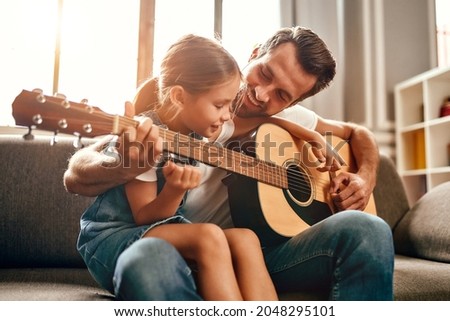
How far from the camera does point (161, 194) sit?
600 millimetres

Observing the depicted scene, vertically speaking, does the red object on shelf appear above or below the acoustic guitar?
above

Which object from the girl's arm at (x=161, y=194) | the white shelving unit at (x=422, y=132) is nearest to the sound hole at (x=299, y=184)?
the girl's arm at (x=161, y=194)

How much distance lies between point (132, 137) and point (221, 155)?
0.15 m

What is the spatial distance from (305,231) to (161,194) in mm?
220

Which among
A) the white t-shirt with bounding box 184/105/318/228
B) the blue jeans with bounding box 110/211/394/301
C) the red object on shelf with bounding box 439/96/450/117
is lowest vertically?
the blue jeans with bounding box 110/211/394/301

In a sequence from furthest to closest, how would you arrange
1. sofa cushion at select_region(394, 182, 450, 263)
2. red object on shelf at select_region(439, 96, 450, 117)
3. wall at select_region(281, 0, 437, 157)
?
red object on shelf at select_region(439, 96, 450, 117) < wall at select_region(281, 0, 437, 157) < sofa cushion at select_region(394, 182, 450, 263)

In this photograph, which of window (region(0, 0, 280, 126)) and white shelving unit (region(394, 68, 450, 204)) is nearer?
window (region(0, 0, 280, 126))

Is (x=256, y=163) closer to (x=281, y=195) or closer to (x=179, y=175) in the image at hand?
(x=281, y=195)

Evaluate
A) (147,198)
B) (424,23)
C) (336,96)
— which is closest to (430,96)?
(424,23)

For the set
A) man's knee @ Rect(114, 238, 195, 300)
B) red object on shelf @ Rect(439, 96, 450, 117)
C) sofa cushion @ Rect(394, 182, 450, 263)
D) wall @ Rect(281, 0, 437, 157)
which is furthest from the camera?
red object on shelf @ Rect(439, 96, 450, 117)

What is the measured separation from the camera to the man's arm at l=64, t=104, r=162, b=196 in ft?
1.86

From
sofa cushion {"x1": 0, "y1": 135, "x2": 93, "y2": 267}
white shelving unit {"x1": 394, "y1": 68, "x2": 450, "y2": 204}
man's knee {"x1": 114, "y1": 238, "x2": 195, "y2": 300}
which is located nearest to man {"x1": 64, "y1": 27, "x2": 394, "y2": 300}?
man's knee {"x1": 114, "y1": 238, "x2": 195, "y2": 300}

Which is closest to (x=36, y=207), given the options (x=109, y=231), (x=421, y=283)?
(x=109, y=231)

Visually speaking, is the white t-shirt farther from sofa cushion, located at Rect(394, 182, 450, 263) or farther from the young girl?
sofa cushion, located at Rect(394, 182, 450, 263)
